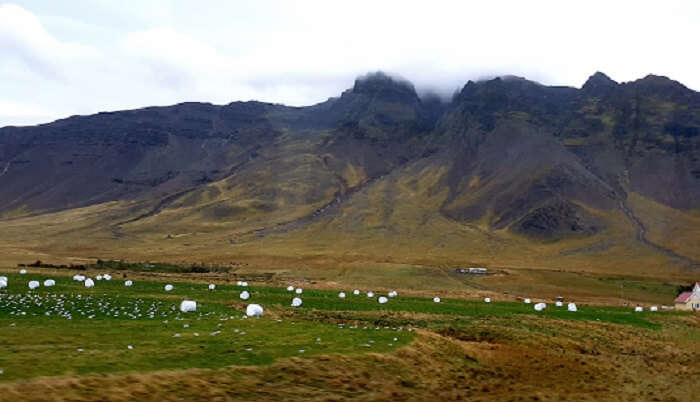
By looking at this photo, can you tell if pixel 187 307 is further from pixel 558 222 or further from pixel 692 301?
pixel 558 222

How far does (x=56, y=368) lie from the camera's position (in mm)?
17641

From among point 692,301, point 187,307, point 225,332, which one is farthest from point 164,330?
point 692,301

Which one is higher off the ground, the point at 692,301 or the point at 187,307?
the point at 187,307

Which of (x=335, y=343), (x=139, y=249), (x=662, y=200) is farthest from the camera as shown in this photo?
(x=662, y=200)

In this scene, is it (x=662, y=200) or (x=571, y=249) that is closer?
(x=571, y=249)

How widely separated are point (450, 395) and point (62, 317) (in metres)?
23.0

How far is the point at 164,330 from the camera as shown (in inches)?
1054

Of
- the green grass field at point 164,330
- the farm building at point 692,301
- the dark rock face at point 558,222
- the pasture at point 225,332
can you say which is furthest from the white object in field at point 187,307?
the dark rock face at point 558,222

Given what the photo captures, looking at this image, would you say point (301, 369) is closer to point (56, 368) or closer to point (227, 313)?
point (56, 368)

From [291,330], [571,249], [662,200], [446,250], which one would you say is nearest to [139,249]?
[446,250]

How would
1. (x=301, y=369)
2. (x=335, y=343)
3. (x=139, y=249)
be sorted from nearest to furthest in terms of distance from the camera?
(x=301, y=369) → (x=335, y=343) → (x=139, y=249)

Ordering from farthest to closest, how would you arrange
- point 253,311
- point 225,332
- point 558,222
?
point 558,222, point 253,311, point 225,332

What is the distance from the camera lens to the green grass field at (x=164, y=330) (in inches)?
771

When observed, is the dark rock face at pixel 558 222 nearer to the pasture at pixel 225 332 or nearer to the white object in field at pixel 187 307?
the pasture at pixel 225 332
